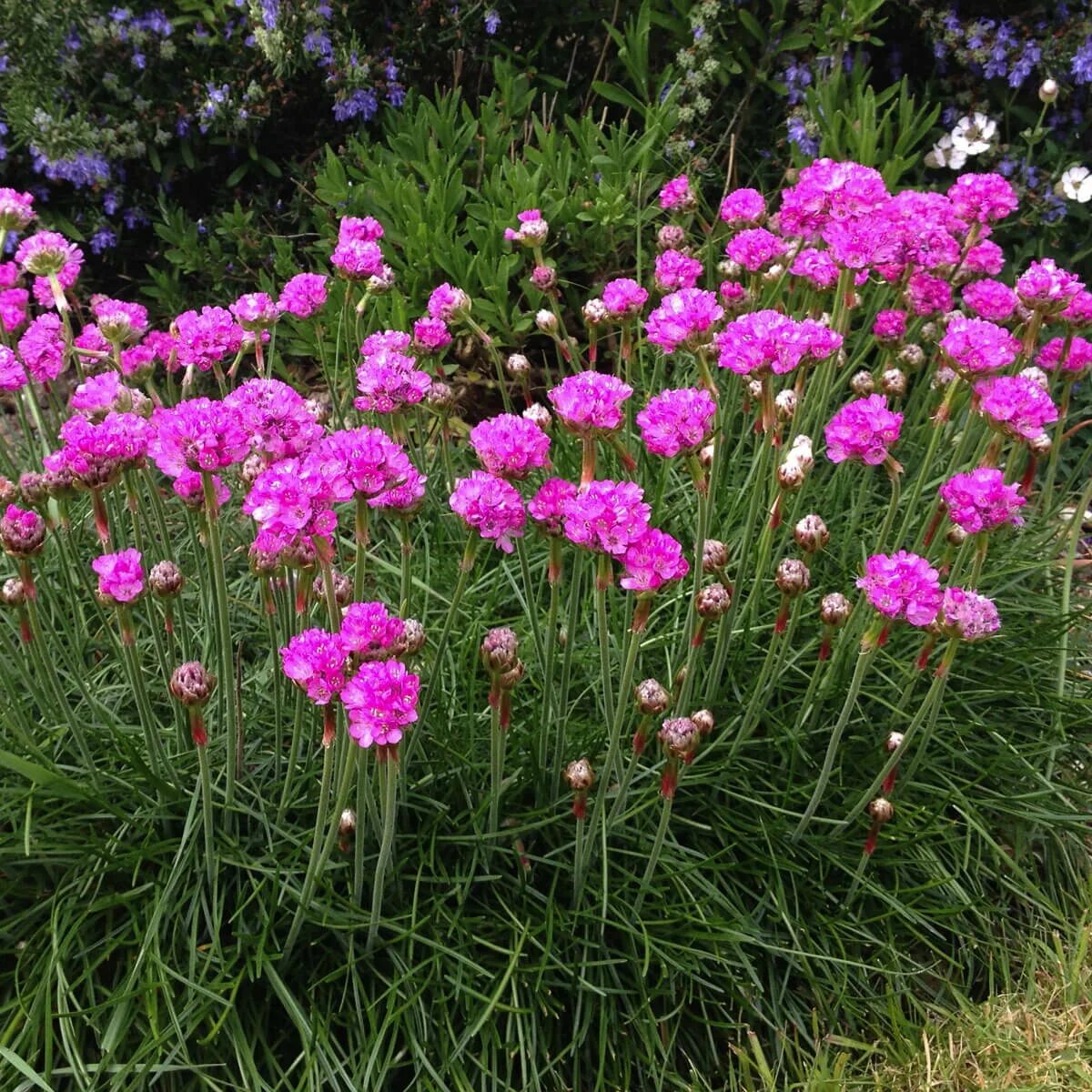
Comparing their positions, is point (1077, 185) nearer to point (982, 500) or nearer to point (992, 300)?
point (992, 300)

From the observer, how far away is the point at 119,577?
168cm

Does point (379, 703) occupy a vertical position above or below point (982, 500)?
below

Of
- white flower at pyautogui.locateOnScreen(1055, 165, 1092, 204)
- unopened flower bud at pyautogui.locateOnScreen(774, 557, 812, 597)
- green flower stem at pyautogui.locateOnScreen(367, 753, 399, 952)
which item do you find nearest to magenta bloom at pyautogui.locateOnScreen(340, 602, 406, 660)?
green flower stem at pyautogui.locateOnScreen(367, 753, 399, 952)

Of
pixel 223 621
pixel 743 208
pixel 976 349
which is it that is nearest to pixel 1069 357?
pixel 976 349

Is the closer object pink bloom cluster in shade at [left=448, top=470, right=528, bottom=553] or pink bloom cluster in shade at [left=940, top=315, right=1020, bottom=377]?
pink bloom cluster in shade at [left=448, top=470, right=528, bottom=553]

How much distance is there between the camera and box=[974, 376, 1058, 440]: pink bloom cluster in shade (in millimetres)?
1991

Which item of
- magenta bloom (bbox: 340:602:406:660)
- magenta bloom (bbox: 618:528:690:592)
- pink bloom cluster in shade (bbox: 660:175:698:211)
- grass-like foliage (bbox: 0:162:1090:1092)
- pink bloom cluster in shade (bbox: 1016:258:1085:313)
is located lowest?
grass-like foliage (bbox: 0:162:1090:1092)

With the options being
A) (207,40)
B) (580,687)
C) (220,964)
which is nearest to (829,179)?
(580,687)

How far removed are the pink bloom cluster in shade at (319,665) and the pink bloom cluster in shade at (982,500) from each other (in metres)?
1.12

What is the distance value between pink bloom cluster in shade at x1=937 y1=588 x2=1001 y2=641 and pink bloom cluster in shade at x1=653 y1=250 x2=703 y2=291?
4.41ft

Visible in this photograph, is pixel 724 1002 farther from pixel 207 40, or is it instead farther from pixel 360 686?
pixel 207 40

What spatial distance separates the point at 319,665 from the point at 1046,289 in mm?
1822

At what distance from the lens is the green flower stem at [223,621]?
5.23 feet

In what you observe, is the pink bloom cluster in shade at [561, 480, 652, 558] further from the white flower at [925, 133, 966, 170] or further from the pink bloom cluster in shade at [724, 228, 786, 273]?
the white flower at [925, 133, 966, 170]
